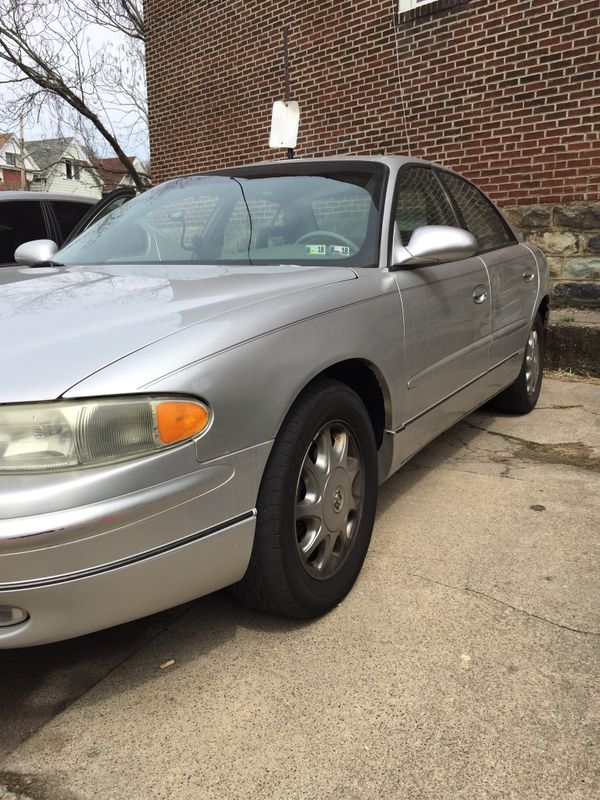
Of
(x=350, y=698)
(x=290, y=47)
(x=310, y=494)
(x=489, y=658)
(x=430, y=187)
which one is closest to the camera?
(x=350, y=698)

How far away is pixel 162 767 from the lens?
5.17ft

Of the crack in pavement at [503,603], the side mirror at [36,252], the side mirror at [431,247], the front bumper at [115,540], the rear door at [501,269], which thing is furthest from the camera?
the rear door at [501,269]

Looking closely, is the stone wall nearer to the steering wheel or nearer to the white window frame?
the white window frame

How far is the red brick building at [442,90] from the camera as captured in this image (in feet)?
19.2

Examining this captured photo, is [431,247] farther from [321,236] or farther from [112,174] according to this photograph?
[112,174]

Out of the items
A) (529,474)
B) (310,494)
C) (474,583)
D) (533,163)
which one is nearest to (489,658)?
(474,583)

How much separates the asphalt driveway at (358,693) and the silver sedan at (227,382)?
219 millimetres

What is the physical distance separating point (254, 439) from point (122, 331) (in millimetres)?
445

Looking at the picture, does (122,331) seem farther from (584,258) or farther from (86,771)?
(584,258)

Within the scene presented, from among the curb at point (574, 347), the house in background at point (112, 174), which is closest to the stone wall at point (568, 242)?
the curb at point (574, 347)

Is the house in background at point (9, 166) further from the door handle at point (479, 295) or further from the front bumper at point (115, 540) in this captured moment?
the front bumper at point (115, 540)

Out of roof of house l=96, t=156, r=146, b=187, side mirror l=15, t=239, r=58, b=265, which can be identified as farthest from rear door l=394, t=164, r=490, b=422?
roof of house l=96, t=156, r=146, b=187

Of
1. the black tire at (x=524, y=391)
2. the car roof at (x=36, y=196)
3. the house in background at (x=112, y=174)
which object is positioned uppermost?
the house in background at (x=112, y=174)

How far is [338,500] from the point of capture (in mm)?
2201
